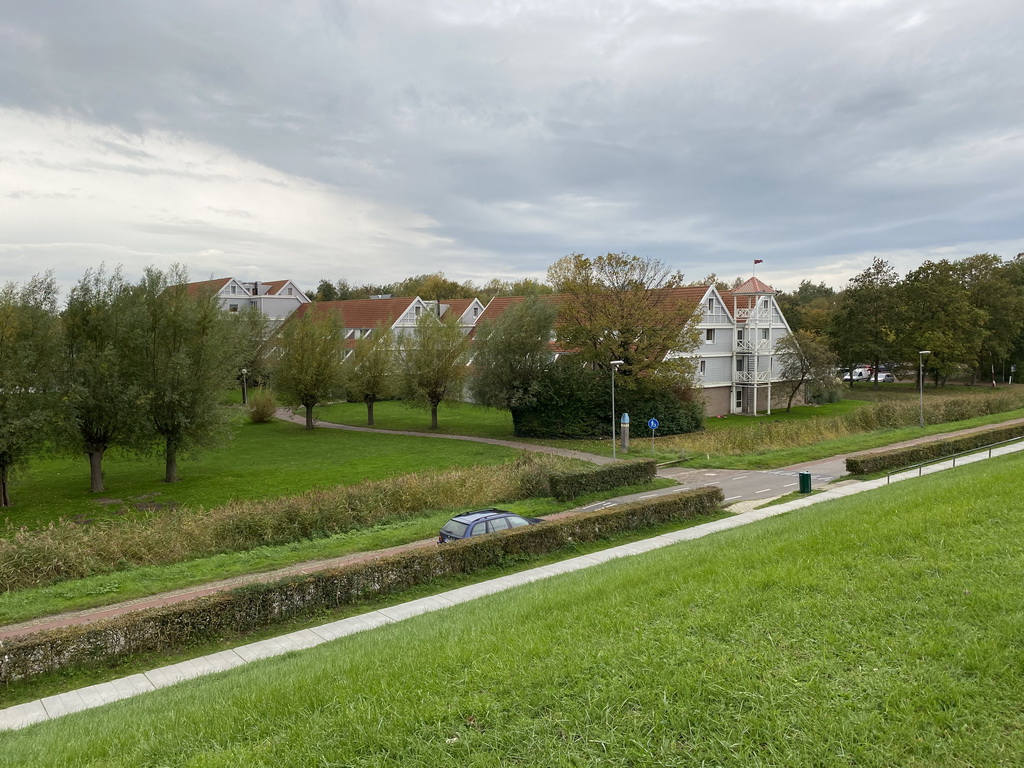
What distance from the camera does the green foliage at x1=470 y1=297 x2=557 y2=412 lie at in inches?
1721

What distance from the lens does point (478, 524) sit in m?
17.7

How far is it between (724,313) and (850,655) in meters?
52.3

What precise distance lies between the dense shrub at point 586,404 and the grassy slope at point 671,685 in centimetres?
3363

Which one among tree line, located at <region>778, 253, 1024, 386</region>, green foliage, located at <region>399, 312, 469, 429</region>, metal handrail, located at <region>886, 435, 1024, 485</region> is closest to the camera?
metal handrail, located at <region>886, 435, 1024, 485</region>

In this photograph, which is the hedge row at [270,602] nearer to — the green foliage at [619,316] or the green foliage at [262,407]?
Answer: the green foliage at [619,316]

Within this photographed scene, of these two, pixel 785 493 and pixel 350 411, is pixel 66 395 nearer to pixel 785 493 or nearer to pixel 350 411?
pixel 785 493

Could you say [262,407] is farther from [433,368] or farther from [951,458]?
[951,458]

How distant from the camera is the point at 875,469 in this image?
91.6ft

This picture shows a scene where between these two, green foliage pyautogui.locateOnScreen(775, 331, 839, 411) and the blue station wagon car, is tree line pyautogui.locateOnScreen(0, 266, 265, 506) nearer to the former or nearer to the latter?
the blue station wagon car

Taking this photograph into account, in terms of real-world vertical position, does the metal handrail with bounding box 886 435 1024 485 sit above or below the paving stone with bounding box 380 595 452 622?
above

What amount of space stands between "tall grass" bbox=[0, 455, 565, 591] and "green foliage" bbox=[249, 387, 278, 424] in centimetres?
3171

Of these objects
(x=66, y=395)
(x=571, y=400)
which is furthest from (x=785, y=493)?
(x=66, y=395)

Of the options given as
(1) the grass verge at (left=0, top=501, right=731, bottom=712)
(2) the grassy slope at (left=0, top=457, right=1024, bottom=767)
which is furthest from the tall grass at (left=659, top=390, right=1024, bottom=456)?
(2) the grassy slope at (left=0, top=457, right=1024, bottom=767)

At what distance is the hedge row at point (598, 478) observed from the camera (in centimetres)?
2461
